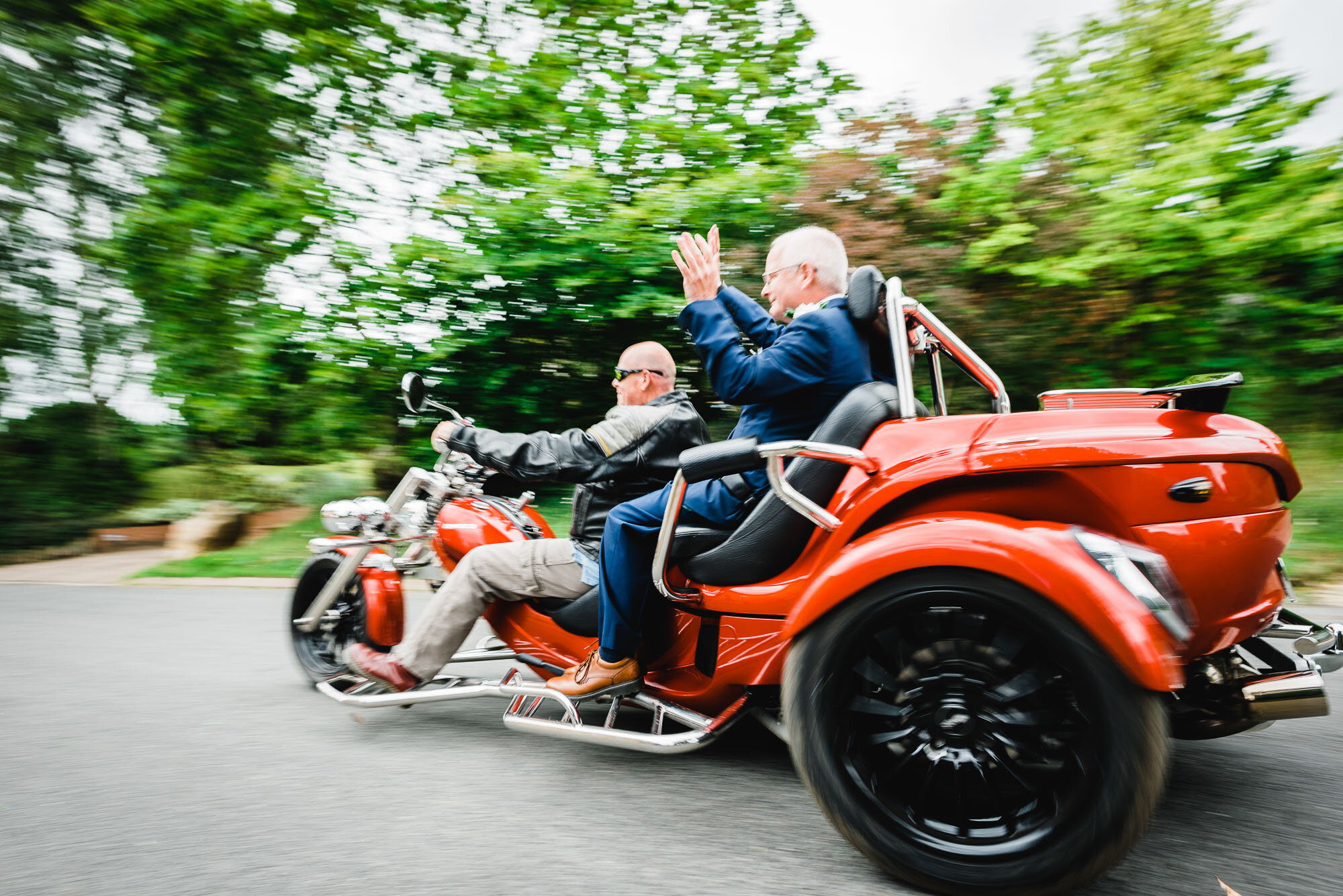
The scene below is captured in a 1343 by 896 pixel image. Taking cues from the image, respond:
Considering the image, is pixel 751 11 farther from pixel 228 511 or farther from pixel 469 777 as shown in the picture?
pixel 469 777

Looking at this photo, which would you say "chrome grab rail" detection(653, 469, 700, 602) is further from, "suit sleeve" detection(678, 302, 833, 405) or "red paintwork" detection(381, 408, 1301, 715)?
"red paintwork" detection(381, 408, 1301, 715)

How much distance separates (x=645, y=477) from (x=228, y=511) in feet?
28.2

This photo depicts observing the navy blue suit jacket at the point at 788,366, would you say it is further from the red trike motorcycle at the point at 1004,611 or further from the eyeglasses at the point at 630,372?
the eyeglasses at the point at 630,372

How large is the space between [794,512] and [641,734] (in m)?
0.87

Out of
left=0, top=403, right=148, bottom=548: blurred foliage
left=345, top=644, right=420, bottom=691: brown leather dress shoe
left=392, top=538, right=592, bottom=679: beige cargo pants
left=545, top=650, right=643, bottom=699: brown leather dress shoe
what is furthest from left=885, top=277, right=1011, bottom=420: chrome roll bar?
left=0, top=403, right=148, bottom=548: blurred foliage

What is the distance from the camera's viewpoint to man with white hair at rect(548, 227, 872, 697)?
2598mm

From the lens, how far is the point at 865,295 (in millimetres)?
2588

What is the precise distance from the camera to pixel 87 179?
10195 mm

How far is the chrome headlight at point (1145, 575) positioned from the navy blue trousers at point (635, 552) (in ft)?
3.57

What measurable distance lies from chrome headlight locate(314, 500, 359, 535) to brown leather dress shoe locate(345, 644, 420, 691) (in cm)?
65

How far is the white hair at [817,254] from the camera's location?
113 inches

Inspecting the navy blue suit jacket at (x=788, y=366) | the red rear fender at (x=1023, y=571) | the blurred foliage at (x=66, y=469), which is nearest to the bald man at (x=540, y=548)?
the navy blue suit jacket at (x=788, y=366)

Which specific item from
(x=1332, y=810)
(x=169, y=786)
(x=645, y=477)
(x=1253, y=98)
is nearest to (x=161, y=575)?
(x=169, y=786)

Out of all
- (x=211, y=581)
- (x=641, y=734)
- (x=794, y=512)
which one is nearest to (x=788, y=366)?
(x=794, y=512)
